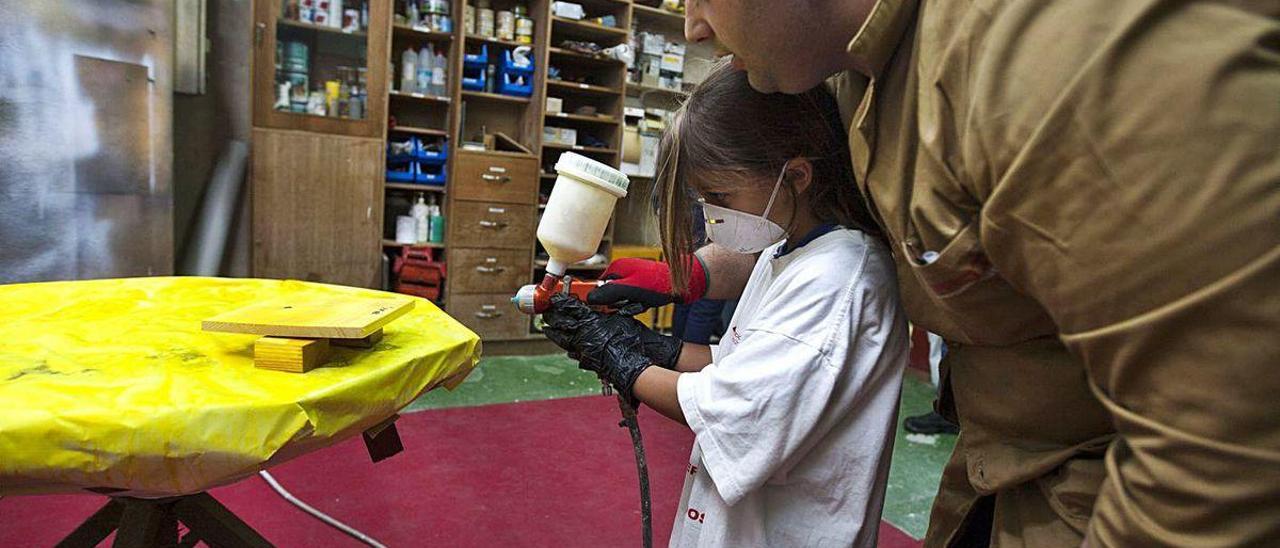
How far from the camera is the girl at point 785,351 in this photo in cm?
85

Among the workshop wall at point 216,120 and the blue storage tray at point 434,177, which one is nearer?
the workshop wall at point 216,120

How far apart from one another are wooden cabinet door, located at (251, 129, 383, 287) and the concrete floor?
87cm

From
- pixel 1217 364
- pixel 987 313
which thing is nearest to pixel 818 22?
pixel 987 313

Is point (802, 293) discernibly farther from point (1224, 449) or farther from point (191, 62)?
point (191, 62)

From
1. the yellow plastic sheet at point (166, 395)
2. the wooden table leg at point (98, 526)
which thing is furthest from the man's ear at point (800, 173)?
the wooden table leg at point (98, 526)

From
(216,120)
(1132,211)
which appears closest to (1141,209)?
(1132,211)

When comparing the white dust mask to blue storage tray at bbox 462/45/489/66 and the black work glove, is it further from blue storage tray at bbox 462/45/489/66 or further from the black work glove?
blue storage tray at bbox 462/45/489/66

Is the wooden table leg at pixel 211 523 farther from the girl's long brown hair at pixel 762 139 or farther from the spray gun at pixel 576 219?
the girl's long brown hair at pixel 762 139

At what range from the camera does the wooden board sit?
0.94 meters

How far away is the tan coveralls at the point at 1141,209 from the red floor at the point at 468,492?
1.77 meters

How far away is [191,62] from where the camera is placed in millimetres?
3338

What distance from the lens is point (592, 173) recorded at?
3.63ft

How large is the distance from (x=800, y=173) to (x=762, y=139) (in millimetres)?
71

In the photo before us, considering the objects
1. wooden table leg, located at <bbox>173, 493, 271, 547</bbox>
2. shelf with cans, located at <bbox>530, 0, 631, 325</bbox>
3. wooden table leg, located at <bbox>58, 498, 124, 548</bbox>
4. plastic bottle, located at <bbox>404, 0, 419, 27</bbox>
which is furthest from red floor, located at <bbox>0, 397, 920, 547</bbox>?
plastic bottle, located at <bbox>404, 0, 419, 27</bbox>
